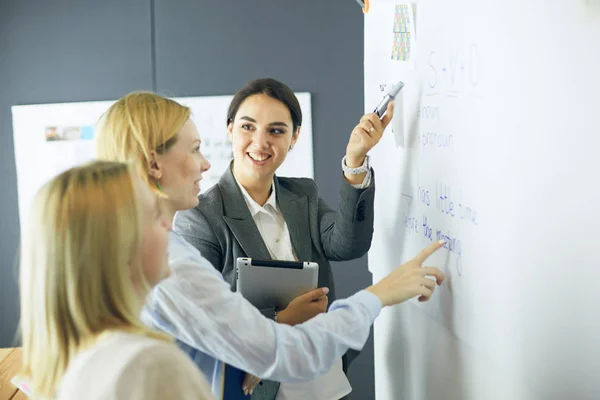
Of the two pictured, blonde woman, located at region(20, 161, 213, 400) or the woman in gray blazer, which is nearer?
blonde woman, located at region(20, 161, 213, 400)

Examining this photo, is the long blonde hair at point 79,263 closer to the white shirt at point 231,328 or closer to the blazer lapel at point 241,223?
the white shirt at point 231,328

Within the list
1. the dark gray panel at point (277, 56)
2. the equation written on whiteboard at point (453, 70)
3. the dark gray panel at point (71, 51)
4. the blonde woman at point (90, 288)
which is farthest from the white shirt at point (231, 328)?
the dark gray panel at point (71, 51)

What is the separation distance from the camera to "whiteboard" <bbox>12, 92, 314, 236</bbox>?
337 cm

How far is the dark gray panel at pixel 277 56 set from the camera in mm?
3369

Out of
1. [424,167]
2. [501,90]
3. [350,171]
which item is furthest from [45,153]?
[501,90]

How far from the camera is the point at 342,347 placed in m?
1.24

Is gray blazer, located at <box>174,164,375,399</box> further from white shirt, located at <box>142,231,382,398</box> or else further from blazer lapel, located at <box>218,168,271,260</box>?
white shirt, located at <box>142,231,382,398</box>

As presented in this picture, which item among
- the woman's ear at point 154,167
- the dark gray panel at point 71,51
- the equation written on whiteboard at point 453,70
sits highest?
the dark gray panel at point 71,51

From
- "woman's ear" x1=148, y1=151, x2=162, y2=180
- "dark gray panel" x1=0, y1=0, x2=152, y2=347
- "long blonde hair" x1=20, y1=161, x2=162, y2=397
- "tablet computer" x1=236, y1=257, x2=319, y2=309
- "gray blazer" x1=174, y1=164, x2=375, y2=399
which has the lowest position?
"tablet computer" x1=236, y1=257, x2=319, y2=309

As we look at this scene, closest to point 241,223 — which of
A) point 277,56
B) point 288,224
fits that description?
point 288,224

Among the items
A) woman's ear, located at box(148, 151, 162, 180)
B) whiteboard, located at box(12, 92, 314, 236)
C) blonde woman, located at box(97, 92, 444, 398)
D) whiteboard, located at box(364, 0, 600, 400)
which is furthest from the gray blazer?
whiteboard, located at box(12, 92, 314, 236)

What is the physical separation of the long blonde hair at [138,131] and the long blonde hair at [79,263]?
0.33 meters

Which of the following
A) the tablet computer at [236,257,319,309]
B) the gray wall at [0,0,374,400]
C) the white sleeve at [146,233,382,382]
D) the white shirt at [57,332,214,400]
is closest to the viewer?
the white shirt at [57,332,214,400]

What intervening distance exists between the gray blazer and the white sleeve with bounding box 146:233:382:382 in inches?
17.7
